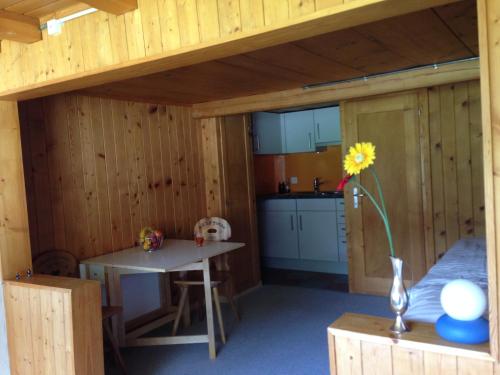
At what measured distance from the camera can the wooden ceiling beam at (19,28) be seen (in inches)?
83.4

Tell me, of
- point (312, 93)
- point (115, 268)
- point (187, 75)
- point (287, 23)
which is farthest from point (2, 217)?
point (312, 93)

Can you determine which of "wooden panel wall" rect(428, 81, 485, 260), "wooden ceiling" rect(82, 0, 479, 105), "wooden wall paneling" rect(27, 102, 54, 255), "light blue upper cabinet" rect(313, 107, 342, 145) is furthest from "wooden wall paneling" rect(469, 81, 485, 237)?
"wooden wall paneling" rect(27, 102, 54, 255)

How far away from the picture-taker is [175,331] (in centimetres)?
351

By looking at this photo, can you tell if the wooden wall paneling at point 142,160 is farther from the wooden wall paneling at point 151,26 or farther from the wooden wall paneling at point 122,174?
the wooden wall paneling at point 151,26

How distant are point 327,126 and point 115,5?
4.08 metres

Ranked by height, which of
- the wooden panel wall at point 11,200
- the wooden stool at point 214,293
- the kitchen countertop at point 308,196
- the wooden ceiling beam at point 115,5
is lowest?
the wooden stool at point 214,293

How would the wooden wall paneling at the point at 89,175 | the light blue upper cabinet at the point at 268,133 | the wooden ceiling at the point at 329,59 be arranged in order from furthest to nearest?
1. the light blue upper cabinet at the point at 268,133
2. the wooden wall paneling at the point at 89,175
3. the wooden ceiling at the point at 329,59

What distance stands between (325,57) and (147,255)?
1.86 meters

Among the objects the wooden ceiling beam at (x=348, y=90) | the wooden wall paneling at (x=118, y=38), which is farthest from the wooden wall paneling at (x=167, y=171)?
the wooden wall paneling at (x=118, y=38)

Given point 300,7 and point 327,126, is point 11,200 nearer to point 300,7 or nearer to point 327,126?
point 300,7

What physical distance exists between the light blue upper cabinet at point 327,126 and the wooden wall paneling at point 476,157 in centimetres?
192

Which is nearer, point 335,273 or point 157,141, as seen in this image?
point 157,141

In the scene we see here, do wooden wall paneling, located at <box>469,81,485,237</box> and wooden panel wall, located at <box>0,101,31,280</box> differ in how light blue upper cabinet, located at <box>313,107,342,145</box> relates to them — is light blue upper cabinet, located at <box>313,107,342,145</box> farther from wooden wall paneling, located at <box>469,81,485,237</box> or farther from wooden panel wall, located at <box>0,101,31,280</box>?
wooden panel wall, located at <box>0,101,31,280</box>

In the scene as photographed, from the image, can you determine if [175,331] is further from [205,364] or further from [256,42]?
[256,42]
